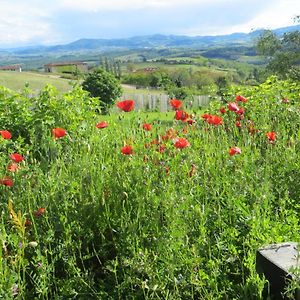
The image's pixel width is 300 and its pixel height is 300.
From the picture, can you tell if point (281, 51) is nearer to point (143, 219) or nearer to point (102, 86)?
point (102, 86)

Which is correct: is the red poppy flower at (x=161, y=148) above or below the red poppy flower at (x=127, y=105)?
below

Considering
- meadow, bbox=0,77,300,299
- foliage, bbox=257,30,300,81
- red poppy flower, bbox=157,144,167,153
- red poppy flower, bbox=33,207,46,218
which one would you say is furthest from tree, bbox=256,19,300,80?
red poppy flower, bbox=33,207,46,218

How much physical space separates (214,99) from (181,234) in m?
4.76

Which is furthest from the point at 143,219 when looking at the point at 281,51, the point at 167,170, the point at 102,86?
the point at 102,86

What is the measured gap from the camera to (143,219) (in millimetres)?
2377

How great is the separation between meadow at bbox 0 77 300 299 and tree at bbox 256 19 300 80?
1866 centimetres

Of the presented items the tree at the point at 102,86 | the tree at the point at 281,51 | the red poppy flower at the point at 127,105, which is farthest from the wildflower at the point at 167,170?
the tree at the point at 102,86

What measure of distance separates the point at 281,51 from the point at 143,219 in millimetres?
22596

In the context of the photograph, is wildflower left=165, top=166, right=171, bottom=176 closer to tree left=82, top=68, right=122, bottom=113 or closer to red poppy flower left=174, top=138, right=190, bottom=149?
red poppy flower left=174, top=138, right=190, bottom=149

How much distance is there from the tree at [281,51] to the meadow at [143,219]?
61.2 ft

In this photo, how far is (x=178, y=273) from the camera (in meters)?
2.16

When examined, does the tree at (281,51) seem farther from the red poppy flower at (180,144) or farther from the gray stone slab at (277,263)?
the gray stone slab at (277,263)

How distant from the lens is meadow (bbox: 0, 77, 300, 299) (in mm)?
2070

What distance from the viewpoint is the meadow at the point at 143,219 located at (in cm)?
207
